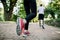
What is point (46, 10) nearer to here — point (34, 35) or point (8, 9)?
point (8, 9)

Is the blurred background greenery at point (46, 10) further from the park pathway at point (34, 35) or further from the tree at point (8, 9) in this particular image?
the park pathway at point (34, 35)

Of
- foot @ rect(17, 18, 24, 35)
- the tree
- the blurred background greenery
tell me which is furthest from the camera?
the tree

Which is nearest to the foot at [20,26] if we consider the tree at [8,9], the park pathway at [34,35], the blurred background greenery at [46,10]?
the park pathway at [34,35]

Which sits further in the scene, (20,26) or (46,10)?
(46,10)

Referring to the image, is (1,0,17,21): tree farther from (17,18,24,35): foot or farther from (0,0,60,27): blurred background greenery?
(17,18,24,35): foot

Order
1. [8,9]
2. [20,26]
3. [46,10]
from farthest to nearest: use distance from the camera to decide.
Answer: [8,9]
[46,10]
[20,26]

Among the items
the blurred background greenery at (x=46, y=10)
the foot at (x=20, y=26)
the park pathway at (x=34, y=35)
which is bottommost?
the park pathway at (x=34, y=35)

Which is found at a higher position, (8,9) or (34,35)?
(8,9)

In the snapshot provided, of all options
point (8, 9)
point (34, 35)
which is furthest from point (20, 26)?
point (8, 9)

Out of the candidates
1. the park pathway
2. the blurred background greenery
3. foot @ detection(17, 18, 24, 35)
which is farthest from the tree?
foot @ detection(17, 18, 24, 35)

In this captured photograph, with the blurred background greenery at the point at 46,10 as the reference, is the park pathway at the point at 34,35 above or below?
below

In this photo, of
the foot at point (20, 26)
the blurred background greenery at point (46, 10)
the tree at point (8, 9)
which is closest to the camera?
the foot at point (20, 26)

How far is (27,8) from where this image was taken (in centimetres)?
740

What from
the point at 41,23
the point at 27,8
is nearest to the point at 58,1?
the point at 41,23
